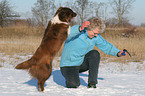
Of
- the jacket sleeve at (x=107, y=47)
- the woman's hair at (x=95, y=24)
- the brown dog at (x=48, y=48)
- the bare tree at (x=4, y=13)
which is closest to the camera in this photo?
the brown dog at (x=48, y=48)

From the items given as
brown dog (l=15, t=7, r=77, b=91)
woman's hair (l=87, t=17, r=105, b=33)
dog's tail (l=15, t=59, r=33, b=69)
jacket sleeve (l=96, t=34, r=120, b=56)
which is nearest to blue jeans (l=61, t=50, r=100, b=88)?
jacket sleeve (l=96, t=34, r=120, b=56)

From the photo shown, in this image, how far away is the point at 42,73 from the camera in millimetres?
2527

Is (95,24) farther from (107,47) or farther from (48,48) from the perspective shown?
(48,48)

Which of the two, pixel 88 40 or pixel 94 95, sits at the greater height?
pixel 88 40

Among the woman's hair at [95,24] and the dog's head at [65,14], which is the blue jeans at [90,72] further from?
the dog's head at [65,14]

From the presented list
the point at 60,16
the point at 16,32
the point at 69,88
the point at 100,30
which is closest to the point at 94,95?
the point at 69,88

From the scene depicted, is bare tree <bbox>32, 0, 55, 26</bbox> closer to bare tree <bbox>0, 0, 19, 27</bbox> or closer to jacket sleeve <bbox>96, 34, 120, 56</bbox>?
bare tree <bbox>0, 0, 19, 27</bbox>

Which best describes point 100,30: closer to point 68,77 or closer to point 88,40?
point 88,40

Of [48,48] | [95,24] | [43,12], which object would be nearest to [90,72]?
[95,24]

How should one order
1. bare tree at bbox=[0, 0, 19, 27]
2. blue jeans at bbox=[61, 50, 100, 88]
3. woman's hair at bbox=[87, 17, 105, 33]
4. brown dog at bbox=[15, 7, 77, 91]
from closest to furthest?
brown dog at bbox=[15, 7, 77, 91]
woman's hair at bbox=[87, 17, 105, 33]
blue jeans at bbox=[61, 50, 100, 88]
bare tree at bbox=[0, 0, 19, 27]

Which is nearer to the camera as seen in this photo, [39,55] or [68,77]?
[39,55]

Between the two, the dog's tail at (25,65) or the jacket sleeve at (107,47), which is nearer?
the dog's tail at (25,65)

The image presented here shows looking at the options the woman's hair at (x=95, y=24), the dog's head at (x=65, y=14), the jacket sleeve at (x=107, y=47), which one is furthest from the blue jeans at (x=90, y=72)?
the dog's head at (x=65, y=14)

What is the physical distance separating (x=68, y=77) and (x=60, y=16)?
3.67 feet
